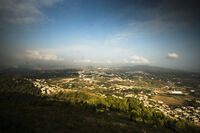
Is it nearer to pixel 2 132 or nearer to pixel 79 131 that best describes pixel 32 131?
pixel 2 132

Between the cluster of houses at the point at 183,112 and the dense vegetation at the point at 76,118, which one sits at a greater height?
the dense vegetation at the point at 76,118

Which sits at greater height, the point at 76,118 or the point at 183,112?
the point at 76,118

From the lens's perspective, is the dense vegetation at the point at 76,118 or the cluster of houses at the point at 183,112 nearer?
the dense vegetation at the point at 76,118

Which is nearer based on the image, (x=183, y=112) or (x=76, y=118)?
(x=76, y=118)

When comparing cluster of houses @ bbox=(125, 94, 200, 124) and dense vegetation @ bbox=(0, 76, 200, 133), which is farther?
cluster of houses @ bbox=(125, 94, 200, 124)

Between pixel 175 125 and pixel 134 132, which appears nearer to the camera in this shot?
pixel 134 132

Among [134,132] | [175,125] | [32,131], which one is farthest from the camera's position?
[175,125]

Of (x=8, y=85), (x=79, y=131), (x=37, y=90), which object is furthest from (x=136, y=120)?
(x=8, y=85)

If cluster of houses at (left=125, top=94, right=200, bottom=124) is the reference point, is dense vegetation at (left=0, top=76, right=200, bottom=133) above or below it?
above
